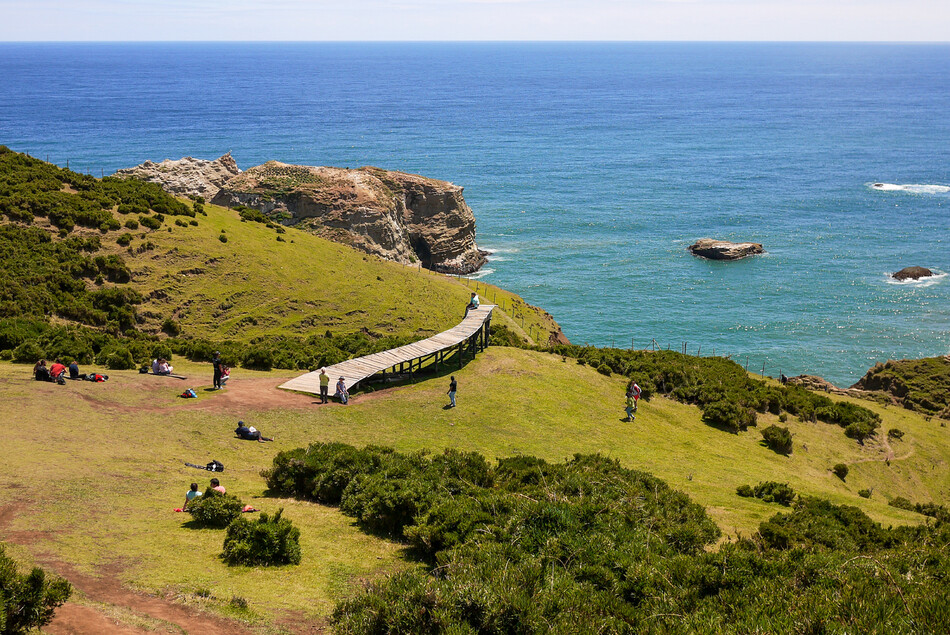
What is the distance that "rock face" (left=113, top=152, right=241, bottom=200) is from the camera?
88875 mm

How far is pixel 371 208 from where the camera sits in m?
78.2

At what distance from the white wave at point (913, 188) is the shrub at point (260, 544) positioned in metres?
146

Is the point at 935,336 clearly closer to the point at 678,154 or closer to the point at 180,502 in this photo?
the point at 180,502

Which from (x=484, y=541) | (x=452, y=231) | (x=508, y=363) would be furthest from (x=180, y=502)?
(x=452, y=231)

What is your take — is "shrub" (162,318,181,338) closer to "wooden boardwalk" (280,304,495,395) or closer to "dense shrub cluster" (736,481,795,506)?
"wooden boardwalk" (280,304,495,395)

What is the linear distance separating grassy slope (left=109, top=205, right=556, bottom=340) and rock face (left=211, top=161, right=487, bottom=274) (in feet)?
53.1

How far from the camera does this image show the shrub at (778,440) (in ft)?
120

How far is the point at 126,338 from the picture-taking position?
133 feet

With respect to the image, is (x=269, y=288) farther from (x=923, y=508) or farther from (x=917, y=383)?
(x=917, y=383)

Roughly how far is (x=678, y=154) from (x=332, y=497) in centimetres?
16799

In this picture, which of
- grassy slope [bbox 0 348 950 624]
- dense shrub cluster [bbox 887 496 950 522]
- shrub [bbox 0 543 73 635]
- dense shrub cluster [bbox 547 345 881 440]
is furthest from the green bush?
dense shrub cluster [bbox 887 496 950 522]

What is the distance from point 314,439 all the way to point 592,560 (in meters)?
15.1

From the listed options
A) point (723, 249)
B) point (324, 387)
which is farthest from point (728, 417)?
point (723, 249)

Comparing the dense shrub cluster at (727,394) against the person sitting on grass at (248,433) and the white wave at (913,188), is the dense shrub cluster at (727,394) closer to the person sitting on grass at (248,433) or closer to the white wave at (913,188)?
the person sitting on grass at (248,433)
